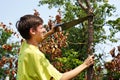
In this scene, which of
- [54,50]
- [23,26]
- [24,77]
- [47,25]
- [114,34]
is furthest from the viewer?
[114,34]

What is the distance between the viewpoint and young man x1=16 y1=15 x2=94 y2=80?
140 inches

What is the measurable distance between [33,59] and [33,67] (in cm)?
8

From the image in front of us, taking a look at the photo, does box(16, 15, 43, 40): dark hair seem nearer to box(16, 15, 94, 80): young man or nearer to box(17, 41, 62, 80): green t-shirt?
box(16, 15, 94, 80): young man

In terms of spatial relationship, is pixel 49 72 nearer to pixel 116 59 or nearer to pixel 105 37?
pixel 116 59

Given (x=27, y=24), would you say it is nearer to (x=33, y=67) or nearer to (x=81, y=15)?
(x=33, y=67)

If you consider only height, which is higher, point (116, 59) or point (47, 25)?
point (47, 25)

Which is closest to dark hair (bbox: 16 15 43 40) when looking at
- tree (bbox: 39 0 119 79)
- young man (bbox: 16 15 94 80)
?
young man (bbox: 16 15 94 80)

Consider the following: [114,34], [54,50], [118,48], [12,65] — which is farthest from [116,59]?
[114,34]

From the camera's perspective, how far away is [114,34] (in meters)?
31.3

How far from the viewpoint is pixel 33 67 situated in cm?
356

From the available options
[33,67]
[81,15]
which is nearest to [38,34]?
[33,67]

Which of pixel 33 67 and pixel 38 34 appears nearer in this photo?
pixel 33 67

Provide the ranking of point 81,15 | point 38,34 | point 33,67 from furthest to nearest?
point 81,15 → point 38,34 → point 33,67

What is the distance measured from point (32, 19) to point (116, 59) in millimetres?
8686
